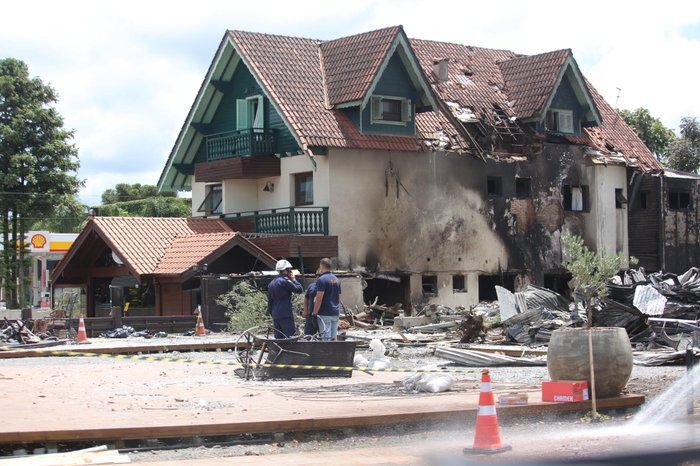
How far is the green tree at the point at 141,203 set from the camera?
258ft

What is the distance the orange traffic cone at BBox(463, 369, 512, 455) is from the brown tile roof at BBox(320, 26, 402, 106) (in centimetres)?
2543

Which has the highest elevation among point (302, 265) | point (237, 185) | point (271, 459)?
point (237, 185)

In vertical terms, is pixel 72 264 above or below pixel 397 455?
above

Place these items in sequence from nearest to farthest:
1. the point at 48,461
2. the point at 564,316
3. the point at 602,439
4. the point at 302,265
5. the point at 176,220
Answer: the point at 48,461, the point at 602,439, the point at 564,316, the point at 302,265, the point at 176,220

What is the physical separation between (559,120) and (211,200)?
12610 mm

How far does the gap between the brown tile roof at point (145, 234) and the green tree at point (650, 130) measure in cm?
2959

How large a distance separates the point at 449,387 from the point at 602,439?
379cm

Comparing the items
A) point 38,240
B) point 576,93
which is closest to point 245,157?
point 576,93

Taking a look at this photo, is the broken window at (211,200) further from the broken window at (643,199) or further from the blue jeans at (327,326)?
the blue jeans at (327,326)

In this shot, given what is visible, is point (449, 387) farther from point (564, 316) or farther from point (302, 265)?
point (302, 265)

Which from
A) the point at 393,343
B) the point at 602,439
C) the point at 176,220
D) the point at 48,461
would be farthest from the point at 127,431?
the point at 176,220

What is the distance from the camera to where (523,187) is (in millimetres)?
39969

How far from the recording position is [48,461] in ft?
31.9

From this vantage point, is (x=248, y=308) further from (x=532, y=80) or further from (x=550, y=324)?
(x=532, y=80)
